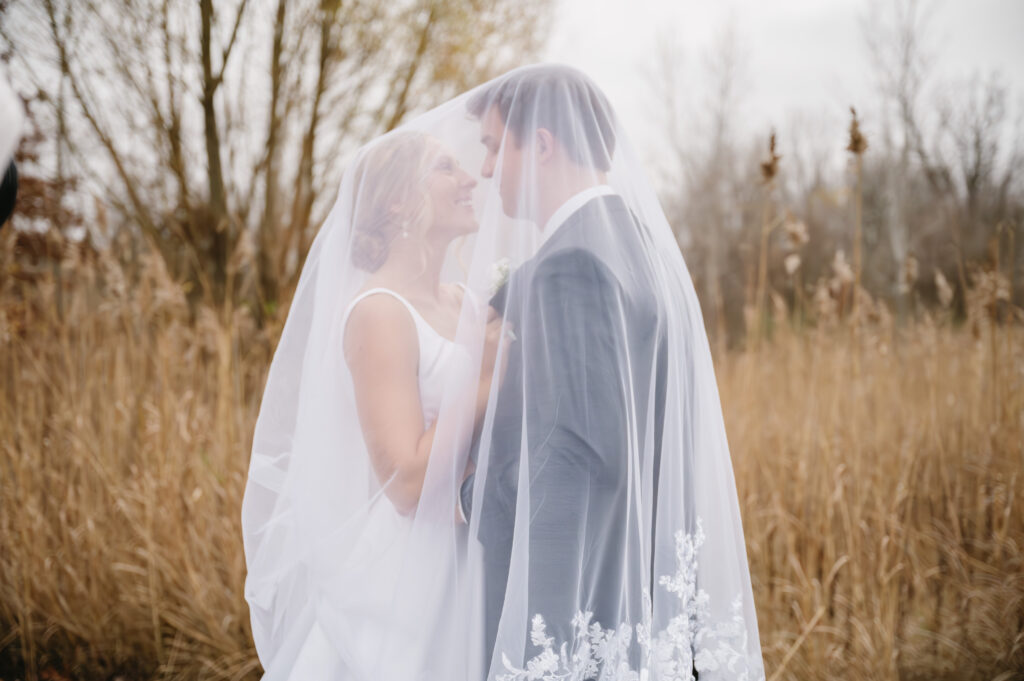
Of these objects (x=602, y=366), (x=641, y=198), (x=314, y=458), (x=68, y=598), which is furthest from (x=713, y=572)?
(x=68, y=598)

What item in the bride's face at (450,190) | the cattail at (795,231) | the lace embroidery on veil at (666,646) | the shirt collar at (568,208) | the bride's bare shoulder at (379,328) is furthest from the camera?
the cattail at (795,231)

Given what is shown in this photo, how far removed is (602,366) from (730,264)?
21.7m

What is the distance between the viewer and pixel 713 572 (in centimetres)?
148

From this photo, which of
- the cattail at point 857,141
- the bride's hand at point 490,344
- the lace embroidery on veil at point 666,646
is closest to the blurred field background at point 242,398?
the cattail at point 857,141

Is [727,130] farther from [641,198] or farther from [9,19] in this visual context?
Result: [641,198]

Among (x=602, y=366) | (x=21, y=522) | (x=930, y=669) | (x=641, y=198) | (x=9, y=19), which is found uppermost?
(x=9, y=19)

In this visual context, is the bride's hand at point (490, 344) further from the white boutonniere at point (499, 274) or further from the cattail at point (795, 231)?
the cattail at point (795, 231)

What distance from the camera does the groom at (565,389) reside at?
1204mm

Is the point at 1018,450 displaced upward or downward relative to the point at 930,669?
upward

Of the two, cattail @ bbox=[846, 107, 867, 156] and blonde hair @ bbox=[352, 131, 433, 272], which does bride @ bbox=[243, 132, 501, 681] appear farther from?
cattail @ bbox=[846, 107, 867, 156]

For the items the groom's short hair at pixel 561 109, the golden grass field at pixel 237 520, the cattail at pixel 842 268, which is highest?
the groom's short hair at pixel 561 109

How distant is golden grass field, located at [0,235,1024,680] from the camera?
2.59m

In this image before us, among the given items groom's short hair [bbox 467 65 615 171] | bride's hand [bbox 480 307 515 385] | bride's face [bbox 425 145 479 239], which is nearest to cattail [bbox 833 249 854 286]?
groom's short hair [bbox 467 65 615 171]

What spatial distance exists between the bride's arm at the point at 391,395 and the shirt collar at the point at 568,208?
1.38ft
